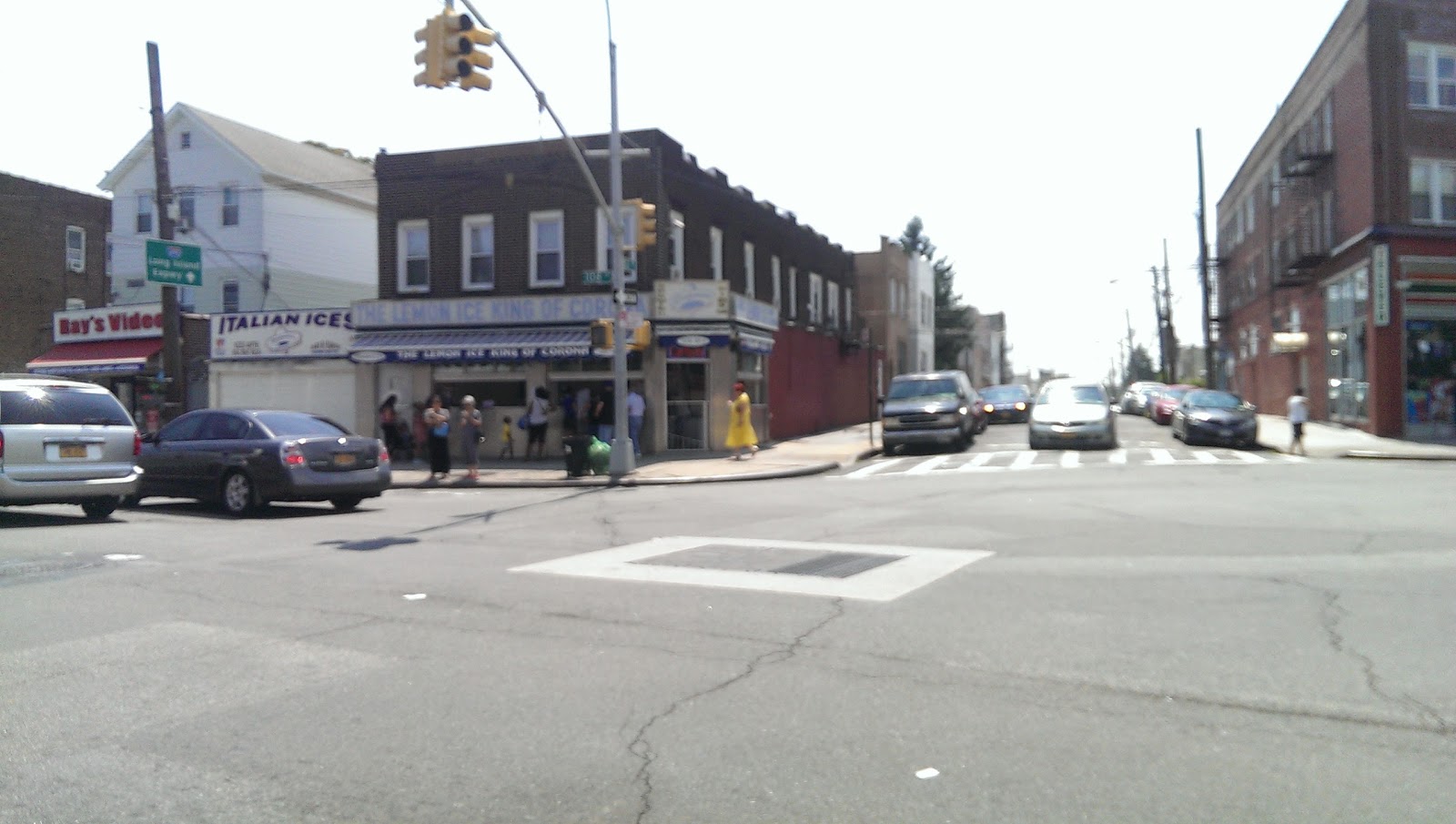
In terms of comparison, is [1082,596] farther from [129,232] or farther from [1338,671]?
[129,232]

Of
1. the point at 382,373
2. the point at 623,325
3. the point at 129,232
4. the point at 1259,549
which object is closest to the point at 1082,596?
the point at 1259,549

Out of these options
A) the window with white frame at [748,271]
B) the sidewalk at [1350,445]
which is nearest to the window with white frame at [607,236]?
the window with white frame at [748,271]

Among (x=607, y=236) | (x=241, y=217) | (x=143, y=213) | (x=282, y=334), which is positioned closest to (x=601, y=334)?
(x=607, y=236)

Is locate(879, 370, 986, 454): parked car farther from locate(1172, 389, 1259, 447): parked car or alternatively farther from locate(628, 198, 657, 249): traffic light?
locate(628, 198, 657, 249): traffic light

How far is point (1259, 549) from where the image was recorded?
1006 centimetres

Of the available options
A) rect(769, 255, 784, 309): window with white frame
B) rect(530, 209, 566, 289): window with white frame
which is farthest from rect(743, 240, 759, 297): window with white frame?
rect(530, 209, 566, 289): window with white frame

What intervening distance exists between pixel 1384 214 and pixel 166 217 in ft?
91.7

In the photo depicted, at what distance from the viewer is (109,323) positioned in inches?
1335

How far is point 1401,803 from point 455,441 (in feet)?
86.4

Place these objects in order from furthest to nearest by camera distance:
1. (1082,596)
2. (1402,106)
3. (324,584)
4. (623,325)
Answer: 1. (1402,106)
2. (623,325)
3. (324,584)
4. (1082,596)

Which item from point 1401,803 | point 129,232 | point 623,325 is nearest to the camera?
point 1401,803

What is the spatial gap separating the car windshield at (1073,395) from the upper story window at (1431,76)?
1053cm

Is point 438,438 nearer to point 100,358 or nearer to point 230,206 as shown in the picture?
point 100,358

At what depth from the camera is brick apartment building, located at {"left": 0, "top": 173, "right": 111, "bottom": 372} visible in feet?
129
